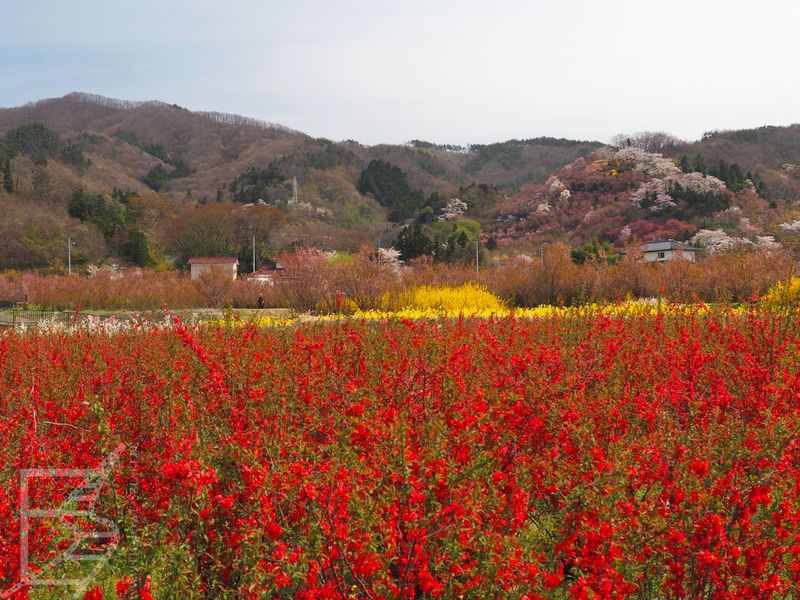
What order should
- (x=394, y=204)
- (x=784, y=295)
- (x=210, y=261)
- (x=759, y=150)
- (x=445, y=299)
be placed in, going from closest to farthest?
1. (x=784, y=295)
2. (x=445, y=299)
3. (x=210, y=261)
4. (x=759, y=150)
5. (x=394, y=204)

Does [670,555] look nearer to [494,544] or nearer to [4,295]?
[494,544]

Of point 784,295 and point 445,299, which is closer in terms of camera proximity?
point 784,295

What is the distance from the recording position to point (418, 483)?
2275 mm

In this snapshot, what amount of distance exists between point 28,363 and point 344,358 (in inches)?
109

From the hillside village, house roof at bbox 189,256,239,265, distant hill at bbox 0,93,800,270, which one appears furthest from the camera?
house roof at bbox 189,256,239,265

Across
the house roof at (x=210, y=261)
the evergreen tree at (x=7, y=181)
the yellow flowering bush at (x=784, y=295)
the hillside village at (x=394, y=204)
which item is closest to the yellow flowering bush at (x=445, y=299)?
the hillside village at (x=394, y=204)

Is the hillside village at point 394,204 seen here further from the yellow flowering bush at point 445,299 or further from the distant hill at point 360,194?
the yellow flowering bush at point 445,299

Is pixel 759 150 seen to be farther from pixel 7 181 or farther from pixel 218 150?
pixel 218 150

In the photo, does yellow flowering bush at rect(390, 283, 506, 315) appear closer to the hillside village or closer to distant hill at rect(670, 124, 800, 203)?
the hillside village

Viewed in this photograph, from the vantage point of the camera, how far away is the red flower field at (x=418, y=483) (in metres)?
2.16

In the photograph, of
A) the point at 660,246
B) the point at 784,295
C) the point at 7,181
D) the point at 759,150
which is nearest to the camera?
the point at 784,295

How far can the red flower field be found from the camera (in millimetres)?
2156

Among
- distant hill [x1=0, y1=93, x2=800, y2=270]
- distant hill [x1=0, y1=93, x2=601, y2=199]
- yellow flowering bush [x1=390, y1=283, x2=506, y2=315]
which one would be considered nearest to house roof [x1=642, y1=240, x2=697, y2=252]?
distant hill [x1=0, y1=93, x2=800, y2=270]

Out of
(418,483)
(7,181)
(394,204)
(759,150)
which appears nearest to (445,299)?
(418,483)
